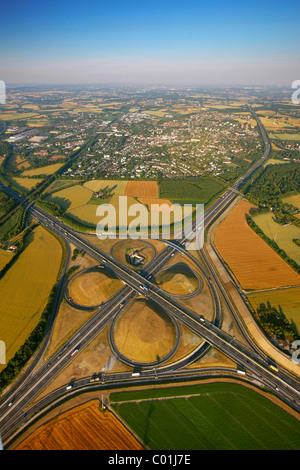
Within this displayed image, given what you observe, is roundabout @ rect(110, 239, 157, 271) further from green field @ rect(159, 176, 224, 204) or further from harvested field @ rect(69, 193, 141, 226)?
green field @ rect(159, 176, 224, 204)

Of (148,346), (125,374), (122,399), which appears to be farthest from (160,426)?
(148,346)

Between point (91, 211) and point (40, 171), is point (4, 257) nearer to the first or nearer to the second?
point (91, 211)

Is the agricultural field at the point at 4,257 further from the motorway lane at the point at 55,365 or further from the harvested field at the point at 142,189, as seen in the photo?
the harvested field at the point at 142,189

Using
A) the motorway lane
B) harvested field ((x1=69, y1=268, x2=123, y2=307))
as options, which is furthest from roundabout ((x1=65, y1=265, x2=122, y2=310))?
the motorway lane

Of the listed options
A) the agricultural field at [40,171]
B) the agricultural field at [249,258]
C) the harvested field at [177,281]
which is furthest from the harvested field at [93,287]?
the agricultural field at [40,171]

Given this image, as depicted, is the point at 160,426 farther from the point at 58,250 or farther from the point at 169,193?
the point at 169,193
